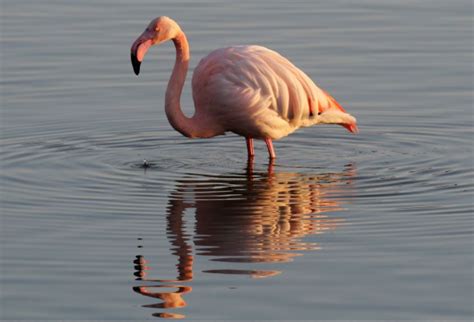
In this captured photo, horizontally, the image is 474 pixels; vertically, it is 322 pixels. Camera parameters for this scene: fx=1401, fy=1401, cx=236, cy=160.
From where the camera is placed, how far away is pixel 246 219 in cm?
1016

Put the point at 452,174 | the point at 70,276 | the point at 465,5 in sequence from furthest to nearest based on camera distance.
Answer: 1. the point at 465,5
2. the point at 452,174
3. the point at 70,276

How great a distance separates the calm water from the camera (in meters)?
8.34

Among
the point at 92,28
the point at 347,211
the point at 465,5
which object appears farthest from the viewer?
the point at 465,5

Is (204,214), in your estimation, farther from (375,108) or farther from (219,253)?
(375,108)

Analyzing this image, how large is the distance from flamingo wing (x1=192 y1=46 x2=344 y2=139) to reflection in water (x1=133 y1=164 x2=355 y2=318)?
44 centimetres

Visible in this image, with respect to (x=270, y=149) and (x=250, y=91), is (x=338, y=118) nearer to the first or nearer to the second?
(x=270, y=149)

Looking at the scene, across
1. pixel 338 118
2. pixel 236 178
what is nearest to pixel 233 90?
pixel 236 178

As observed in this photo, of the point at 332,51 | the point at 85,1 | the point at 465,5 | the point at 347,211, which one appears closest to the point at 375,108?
the point at 332,51

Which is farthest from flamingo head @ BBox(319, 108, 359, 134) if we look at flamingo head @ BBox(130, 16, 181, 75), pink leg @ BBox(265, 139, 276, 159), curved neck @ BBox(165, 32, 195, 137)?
flamingo head @ BBox(130, 16, 181, 75)

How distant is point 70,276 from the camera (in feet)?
28.4

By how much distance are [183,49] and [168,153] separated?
1.09 meters

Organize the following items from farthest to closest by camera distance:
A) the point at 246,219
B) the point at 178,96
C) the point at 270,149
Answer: the point at 270,149 → the point at 178,96 → the point at 246,219

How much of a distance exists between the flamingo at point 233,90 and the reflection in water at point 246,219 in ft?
1.47

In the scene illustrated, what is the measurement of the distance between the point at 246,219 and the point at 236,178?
4.74 ft
